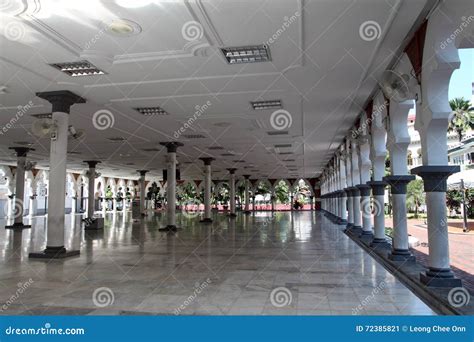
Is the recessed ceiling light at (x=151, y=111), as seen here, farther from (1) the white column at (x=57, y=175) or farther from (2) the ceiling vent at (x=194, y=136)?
(2) the ceiling vent at (x=194, y=136)

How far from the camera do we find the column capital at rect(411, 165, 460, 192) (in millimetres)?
5777

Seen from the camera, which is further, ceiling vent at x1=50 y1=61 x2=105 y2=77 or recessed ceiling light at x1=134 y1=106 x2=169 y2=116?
recessed ceiling light at x1=134 y1=106 x2=169 y2=116

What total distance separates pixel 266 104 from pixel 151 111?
11.2 feet

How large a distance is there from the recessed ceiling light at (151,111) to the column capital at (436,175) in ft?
23.9

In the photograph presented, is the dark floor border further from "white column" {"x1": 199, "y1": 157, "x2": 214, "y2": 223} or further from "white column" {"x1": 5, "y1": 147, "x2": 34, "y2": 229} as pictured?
"white column" {"x1": 5, "y1": 147, "x2": 34, "y2": 229}

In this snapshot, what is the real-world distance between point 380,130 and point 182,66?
224 inches

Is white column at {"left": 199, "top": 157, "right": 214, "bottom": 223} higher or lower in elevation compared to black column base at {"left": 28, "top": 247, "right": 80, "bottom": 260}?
higher

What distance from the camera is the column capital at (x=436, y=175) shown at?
19.0ft

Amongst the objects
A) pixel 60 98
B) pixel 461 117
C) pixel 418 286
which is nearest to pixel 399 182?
pixel 418 286

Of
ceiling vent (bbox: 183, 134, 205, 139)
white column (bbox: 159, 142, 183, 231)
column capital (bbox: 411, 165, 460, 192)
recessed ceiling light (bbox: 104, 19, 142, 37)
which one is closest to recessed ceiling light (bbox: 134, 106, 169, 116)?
ceiling vent (bbox: 183, 134, 205, 139)

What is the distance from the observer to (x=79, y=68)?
7.55 meters

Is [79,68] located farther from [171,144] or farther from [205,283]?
[171,144]

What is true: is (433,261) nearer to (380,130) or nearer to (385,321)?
(385,321)

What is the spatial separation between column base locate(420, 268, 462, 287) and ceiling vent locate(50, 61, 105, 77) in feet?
22.8
